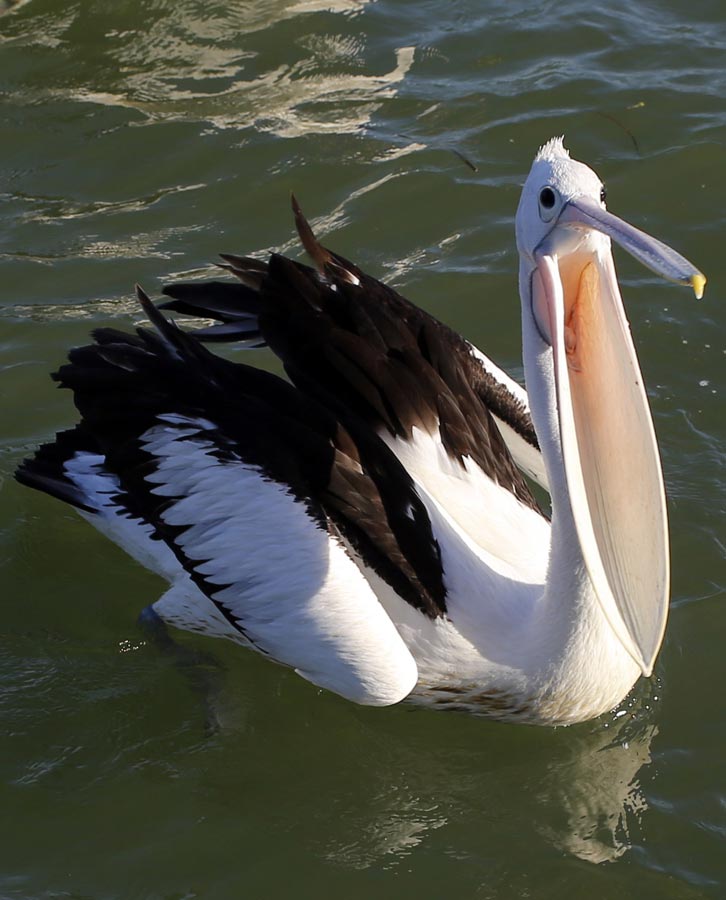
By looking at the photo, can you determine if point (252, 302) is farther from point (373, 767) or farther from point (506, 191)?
point (506, 191)

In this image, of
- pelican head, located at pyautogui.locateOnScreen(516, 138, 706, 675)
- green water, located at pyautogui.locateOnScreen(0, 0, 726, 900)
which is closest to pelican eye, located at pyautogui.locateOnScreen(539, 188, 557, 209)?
pelican head, located at pyautogui.locateOnScreen(516, 138, 706, 675)

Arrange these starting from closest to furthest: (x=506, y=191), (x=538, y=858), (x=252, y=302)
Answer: (x=538, y=858), (x=252, y=302), (x=506, y=191)

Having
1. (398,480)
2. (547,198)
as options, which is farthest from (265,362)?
(547,198)

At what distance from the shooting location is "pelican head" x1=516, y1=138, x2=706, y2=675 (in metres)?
3.29

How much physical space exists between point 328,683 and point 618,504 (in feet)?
3.12

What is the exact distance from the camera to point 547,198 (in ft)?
11.0

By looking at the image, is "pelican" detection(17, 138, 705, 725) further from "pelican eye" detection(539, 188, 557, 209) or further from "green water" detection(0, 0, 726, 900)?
"green water" detection(0, 0, 726, 900)

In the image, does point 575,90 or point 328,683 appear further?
point 575,90

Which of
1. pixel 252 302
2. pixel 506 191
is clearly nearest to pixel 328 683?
pixel 252 302

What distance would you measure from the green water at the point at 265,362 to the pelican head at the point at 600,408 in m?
0.77

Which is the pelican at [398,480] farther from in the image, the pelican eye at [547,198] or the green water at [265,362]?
the green water at [265,362]

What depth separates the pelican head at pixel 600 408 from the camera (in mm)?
3295

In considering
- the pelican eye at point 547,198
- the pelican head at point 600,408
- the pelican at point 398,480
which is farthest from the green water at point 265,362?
the pelican eye at point 547,198

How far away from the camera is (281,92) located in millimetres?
7051
